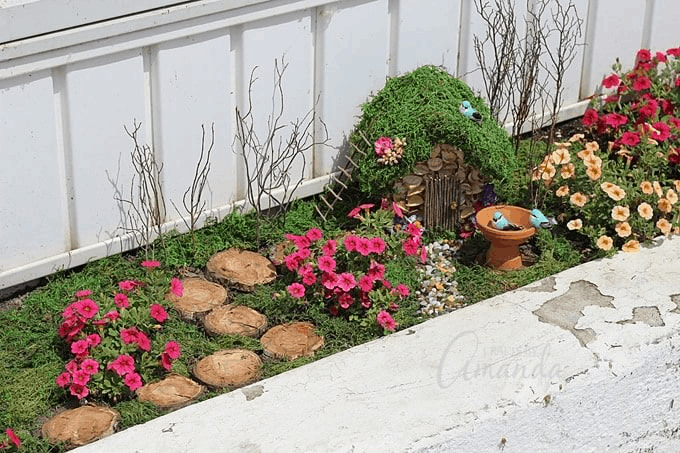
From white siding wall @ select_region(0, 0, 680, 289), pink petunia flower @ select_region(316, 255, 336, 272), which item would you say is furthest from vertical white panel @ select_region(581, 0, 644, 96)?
pink petunia flower @ select_region(316, 255, 336, 272)

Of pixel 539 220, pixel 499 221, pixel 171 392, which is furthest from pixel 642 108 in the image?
pixel 171 392

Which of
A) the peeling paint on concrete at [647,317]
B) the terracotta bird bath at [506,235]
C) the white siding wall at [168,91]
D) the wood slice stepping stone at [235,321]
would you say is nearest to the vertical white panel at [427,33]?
the white siding wall at [168,91]

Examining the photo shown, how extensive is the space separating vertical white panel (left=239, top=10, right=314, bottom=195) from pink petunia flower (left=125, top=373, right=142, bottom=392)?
117cm

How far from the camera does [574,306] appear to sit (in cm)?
399

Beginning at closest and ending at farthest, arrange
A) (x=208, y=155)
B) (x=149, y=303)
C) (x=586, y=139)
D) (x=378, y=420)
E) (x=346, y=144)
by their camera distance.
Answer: (x=378, y=420)
(x=149, y=303)
(x=208, y=155)
(x=346, y=144)
(x=586, y=139)

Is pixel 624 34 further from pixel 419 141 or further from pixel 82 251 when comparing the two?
pixel 82 251

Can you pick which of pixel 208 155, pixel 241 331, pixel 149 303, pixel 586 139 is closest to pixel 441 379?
pixel 241 331

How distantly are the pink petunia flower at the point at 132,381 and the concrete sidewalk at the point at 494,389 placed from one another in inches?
9.4

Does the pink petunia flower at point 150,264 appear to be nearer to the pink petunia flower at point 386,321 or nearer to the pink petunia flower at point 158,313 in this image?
the pink petunia flower at point 158,313

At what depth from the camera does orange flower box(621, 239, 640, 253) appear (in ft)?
14.2

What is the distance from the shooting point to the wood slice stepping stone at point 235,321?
13.0 feet

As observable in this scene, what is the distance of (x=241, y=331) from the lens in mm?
3977

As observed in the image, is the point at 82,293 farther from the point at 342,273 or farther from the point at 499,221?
the point at 499,221

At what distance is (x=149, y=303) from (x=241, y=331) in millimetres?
304
